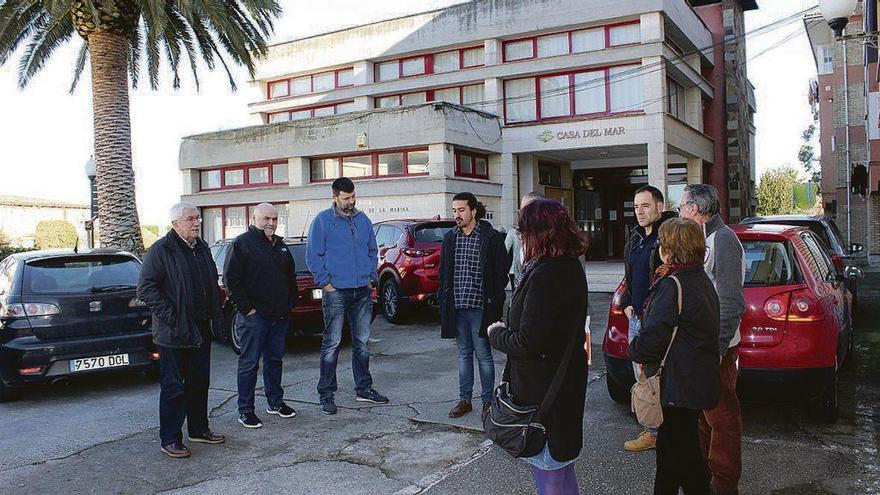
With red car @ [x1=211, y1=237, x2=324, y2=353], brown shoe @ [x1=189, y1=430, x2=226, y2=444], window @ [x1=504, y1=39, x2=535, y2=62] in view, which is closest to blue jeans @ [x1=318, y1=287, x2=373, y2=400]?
brown shoe @ [x1=189, y1=430, x2=226, y2=444]

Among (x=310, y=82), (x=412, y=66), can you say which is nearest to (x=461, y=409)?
(x=412, y=66)

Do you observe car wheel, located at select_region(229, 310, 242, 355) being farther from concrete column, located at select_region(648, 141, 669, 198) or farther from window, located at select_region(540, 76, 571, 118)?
window, located at select_region(540, 76, 571, 118)

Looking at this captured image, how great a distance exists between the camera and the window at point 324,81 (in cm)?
3025

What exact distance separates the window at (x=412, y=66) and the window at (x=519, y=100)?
3851 millimetres

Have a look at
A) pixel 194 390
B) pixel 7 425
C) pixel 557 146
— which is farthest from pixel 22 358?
pixel 557 146

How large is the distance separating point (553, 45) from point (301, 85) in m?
11.9

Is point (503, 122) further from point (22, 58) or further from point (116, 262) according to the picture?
point (116, 262)

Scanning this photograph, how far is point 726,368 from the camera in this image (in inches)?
159

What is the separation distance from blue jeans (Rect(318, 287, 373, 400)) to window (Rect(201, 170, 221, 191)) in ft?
76.8

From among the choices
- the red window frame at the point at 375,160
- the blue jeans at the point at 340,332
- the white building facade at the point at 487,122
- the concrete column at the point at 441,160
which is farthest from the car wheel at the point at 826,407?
the red window frame at the point at 375,160

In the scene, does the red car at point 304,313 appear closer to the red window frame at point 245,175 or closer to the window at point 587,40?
the red window frame at point 245,175

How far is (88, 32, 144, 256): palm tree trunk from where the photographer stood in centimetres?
1277

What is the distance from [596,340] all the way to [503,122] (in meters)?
17.3

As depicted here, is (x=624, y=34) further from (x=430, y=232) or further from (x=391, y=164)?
(x=430, y=232)
